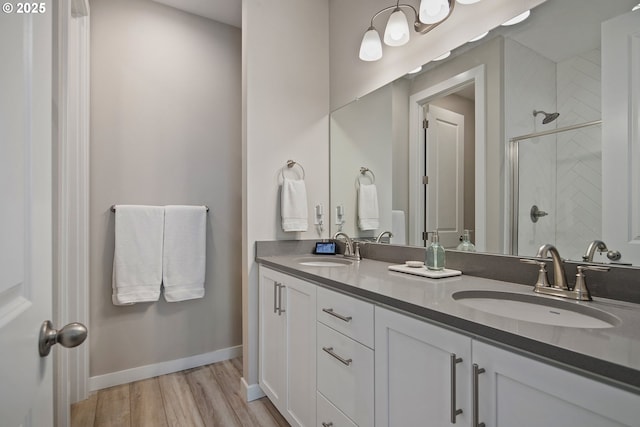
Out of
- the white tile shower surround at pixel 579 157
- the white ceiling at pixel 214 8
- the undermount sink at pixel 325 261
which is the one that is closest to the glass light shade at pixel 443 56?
the white tile shower surround at pixel 579 157

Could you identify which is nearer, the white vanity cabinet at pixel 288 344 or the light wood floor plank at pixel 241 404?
the white vanity cabinet at pixel 288 344

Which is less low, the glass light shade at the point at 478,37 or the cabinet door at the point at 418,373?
the glass light shade at the point at 478,37

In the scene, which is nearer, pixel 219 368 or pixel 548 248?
pixel 548 248

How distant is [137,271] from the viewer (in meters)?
2.14

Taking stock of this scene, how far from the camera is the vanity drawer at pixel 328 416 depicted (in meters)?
1.22

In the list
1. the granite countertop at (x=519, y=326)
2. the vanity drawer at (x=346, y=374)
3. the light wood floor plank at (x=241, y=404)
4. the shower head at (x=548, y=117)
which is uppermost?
the shower head at (x=548, y=117)

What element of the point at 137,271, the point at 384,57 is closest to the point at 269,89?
the point at 384,57

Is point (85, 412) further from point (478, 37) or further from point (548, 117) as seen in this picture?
point (478, 37)

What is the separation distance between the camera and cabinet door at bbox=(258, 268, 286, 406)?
173cm

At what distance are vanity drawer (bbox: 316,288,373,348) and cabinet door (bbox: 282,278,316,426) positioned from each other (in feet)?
0.28

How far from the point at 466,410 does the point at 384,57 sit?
183 cm

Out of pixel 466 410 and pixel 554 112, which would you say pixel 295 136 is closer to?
pixel 554 112

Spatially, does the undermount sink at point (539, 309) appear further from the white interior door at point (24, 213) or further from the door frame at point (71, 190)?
the door frame at point (71, 190)

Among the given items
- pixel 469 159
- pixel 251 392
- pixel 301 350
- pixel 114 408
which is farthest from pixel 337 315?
pixel 114 408
